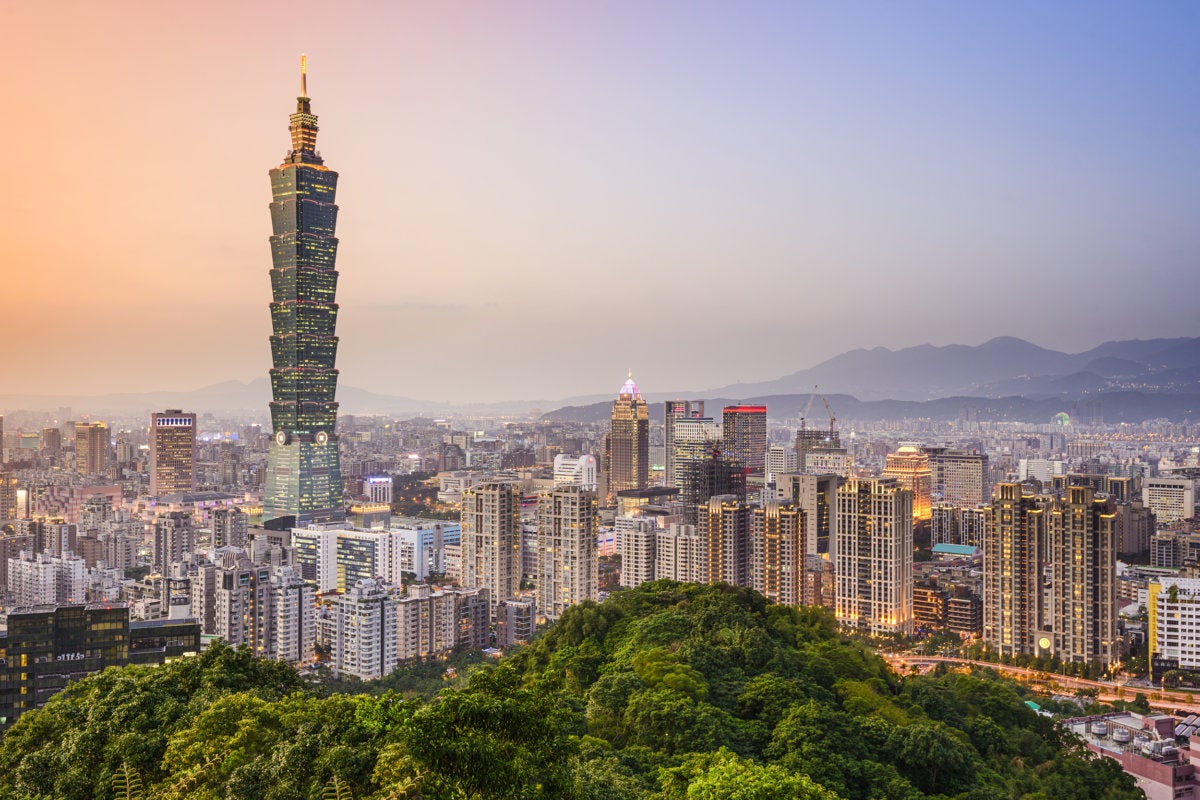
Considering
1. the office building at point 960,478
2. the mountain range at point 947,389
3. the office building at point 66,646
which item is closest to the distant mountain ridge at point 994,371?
the mountain range at point 947,389

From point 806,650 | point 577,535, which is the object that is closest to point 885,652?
point 577,535

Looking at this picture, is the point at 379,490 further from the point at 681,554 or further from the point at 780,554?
the point at 780,554

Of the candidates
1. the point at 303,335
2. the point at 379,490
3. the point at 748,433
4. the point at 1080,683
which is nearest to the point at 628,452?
the point at 748,433

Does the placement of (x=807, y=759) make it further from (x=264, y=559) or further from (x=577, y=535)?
(x=264, y=559)

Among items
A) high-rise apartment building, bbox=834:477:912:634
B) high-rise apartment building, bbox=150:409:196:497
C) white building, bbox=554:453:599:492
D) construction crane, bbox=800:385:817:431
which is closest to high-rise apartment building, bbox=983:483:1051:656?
high-rise apartment building, bbox=834:477:912:634

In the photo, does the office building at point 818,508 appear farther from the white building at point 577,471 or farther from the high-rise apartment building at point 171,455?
the high-rise apartment building at point 171,455
